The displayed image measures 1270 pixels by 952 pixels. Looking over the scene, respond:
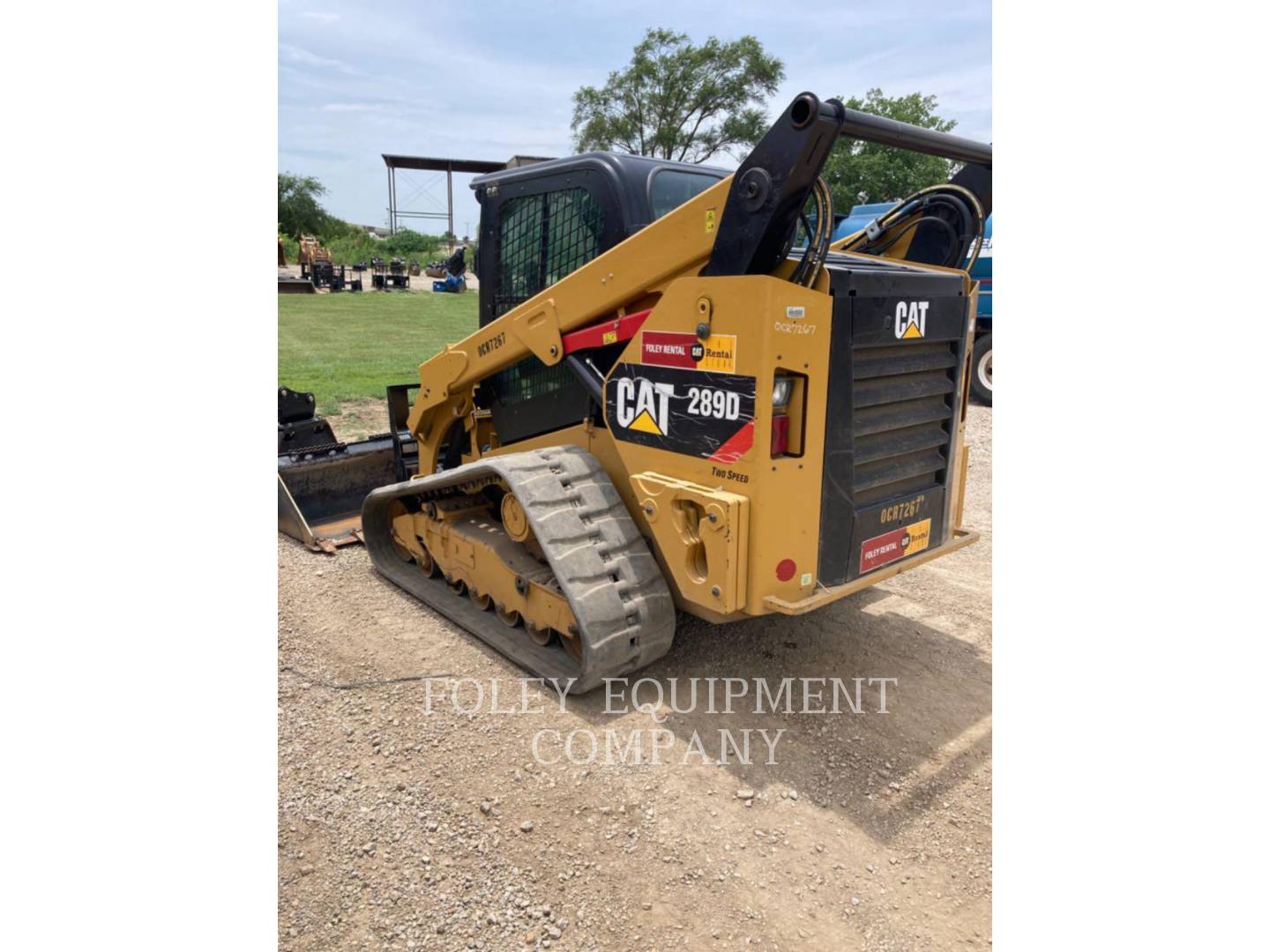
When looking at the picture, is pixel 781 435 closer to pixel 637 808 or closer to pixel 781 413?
pixel 781 413

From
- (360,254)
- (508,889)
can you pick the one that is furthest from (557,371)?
(360,254)

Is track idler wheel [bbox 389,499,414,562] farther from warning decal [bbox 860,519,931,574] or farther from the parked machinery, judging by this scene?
warning decal [bbox 860,519,931,574]

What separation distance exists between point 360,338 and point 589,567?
649 inches

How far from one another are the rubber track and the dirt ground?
9.3 inches

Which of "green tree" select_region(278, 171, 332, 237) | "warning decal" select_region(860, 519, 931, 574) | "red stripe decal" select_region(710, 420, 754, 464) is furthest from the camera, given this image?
"green tree" select_region(278, 171, 332, 237)

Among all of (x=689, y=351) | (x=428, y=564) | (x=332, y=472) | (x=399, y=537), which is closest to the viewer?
(x=689, y=351)

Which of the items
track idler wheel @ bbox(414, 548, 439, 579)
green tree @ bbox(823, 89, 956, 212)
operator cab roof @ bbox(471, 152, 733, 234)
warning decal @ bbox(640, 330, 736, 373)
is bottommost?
track idler wheel @ bbox(414, 548, 439, 579)

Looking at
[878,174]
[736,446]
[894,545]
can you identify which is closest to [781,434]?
[736,446]

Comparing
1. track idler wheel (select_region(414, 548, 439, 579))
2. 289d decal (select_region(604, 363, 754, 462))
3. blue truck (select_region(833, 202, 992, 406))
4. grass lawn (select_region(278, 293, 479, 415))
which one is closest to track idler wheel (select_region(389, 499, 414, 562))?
track idler wheel (select_region(414, 548, 439, 579))

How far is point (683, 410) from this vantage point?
140 inches

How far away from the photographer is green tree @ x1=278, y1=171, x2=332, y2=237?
166ft

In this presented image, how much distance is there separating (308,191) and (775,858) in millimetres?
57869

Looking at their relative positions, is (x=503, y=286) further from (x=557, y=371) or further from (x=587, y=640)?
(x=587, y=640)

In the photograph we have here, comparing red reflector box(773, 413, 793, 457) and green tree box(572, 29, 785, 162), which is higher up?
green tree box(572, 29, 785, 162)
